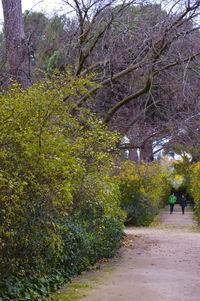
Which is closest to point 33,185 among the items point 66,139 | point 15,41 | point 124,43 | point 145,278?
point 66,139

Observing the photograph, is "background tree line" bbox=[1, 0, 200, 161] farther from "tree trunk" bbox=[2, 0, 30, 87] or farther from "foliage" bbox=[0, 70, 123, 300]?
"foliage" bbox=[0, 70, 123, 300]

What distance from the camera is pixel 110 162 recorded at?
7.04 meters

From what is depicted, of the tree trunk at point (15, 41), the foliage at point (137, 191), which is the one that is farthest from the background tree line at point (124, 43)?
the foliage at point (137, 191)

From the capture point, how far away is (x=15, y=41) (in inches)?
394

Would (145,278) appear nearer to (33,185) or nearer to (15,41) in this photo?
(33,185)

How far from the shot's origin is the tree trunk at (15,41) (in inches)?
390

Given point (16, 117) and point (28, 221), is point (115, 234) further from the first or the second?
point (16, 117)

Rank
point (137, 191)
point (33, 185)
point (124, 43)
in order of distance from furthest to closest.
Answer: point (137, 191) < point (124, 43) < point (33, 185)

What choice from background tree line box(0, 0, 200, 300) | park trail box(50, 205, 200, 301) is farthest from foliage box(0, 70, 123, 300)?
park trail box(50, 205, 200, 301)

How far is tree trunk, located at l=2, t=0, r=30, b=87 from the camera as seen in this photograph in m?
9.90

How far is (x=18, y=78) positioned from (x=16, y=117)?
5.72 metres

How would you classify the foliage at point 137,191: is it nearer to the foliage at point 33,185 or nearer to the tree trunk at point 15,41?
the tree trunk at point 15,41

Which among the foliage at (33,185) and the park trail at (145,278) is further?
the park trail at (145,278)

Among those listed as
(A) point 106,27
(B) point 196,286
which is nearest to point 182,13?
(A) point 106,27
